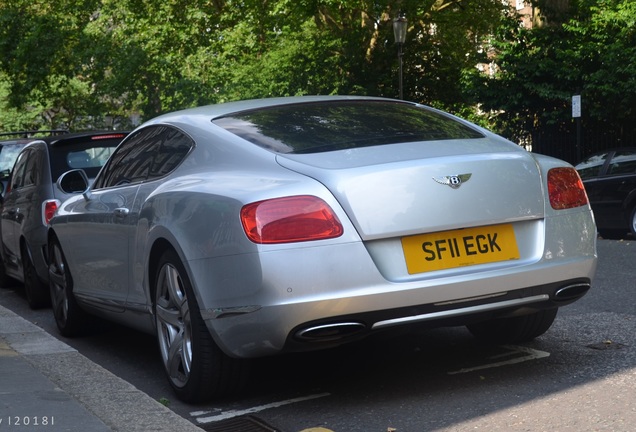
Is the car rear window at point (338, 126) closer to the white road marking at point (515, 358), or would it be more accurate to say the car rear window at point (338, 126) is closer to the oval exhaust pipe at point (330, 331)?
the oval exhaust pipe at point (330, 331)

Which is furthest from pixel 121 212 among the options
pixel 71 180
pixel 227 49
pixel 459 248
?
pixel 227 49

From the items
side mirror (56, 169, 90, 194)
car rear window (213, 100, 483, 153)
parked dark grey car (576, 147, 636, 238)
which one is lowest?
parked dark grey car (576, 147, 636, 238)

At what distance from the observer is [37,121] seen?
188 feet

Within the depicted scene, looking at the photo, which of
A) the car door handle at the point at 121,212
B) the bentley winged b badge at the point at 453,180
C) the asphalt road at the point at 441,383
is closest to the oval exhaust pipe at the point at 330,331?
the asphalt road at the point at 441,383

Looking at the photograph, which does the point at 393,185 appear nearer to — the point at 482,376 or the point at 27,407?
the point at 482,376

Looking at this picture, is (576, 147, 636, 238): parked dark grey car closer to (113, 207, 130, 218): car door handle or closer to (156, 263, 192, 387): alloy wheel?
(113, 207, 130, 218): car door handle

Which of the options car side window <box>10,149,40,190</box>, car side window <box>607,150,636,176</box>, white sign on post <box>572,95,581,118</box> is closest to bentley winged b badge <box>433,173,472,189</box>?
car side window <box>10,149,40,190</box>

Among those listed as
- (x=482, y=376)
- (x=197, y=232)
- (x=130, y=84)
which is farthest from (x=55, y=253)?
(x=130, y=84)

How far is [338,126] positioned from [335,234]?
105 cm

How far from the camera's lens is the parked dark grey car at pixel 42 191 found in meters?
10.4

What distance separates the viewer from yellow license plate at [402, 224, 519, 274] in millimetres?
5291

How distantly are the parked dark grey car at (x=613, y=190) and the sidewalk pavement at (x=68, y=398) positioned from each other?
12703 millimetres

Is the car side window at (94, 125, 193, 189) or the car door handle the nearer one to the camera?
the car side window at (94, 125, 193, 189)

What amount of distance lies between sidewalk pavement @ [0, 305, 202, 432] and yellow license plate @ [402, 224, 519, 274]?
127 cm
